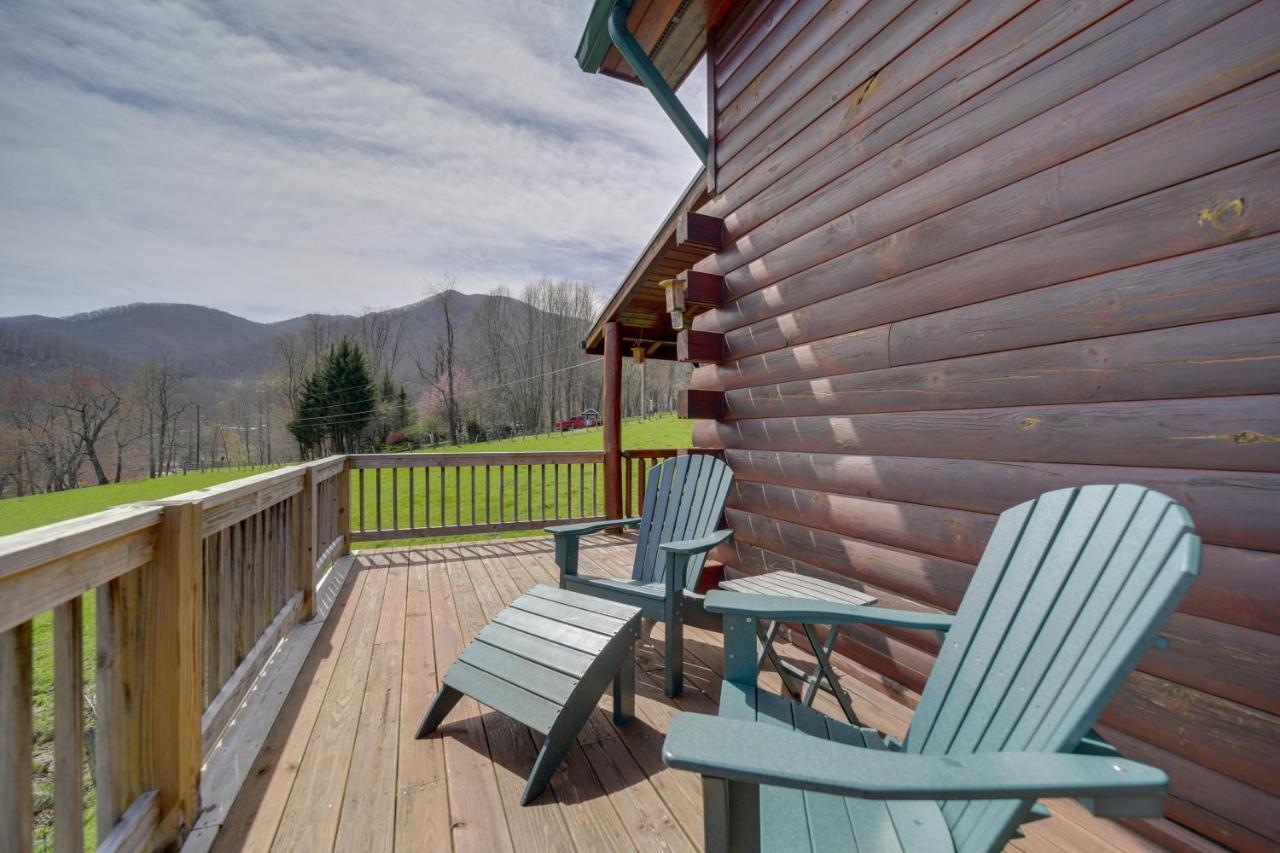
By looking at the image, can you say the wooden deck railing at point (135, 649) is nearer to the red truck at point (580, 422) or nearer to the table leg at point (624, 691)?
the table leg at point (624, 691)

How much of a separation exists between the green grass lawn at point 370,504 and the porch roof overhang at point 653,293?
159 centimetres

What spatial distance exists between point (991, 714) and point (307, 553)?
3304mm

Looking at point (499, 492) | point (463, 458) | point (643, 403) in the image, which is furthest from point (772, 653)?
point (643, 403)

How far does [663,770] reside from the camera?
5.61 feet

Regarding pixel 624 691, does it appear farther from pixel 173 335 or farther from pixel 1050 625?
pixel 173 335

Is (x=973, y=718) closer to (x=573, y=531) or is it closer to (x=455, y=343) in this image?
(x=573, y=531)

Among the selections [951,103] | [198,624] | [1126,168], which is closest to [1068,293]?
[1126,168]

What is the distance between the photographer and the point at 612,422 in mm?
5375

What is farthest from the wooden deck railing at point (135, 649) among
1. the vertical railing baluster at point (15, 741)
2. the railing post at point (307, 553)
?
the railing post at point (307, 553)

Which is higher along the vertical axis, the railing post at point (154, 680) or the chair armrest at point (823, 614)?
the chair armrest at point (823, 614)

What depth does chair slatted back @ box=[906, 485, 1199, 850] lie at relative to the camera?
766 millimetres

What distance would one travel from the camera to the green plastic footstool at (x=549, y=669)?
5.24 ft

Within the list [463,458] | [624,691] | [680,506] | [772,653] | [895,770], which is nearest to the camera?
[895,770]

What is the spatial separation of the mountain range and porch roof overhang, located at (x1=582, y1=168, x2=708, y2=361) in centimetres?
1970
